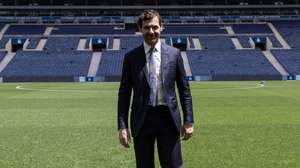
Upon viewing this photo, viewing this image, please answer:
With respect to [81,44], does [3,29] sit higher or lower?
higher

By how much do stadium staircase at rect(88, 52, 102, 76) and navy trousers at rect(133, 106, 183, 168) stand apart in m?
64.5

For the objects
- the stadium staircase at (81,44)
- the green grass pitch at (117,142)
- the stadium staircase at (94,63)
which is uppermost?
the green grass pitch at (117,142)

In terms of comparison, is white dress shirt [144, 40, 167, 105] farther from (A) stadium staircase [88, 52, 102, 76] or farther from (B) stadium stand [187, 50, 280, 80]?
(A) stadium staircase [88, 52, 102, 76]

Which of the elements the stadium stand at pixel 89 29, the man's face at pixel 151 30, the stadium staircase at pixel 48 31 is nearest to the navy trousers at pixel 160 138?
the man's face at pixel 151 30

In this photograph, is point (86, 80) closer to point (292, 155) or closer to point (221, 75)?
point (221, 75)

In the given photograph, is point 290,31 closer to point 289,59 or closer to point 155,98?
point 289,59

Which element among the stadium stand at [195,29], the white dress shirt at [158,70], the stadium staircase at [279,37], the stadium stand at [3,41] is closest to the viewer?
the white dress shirt at [158,70]

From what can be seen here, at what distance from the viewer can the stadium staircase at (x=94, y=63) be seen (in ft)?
234

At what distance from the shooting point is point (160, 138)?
20.8ft

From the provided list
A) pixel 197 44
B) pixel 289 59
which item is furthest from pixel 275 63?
pixel 197 44

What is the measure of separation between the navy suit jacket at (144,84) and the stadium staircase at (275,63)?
65733mm

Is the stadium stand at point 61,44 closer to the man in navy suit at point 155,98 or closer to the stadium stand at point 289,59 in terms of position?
the stadium stand at point 289,59

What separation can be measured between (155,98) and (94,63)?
6920cm

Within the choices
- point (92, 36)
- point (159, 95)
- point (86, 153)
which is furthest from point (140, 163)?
point (92, 36)
